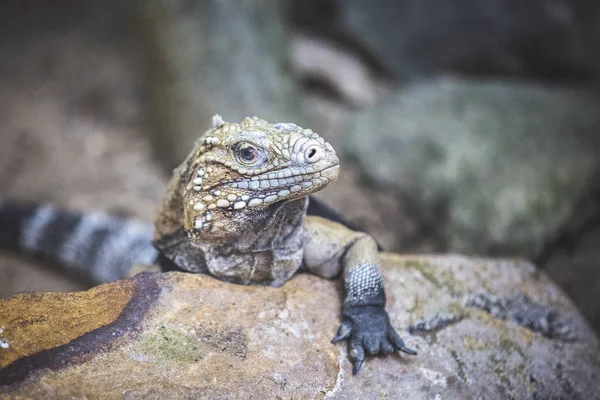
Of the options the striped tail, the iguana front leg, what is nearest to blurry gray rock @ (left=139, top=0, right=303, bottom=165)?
the striped tail

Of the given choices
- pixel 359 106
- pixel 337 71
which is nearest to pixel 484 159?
pixel 359 106

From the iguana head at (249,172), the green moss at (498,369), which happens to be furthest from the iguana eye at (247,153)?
the green moss at (498,369)

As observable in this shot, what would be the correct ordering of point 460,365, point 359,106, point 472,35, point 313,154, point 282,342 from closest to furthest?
point 313,154, point 282,342, point 460,365, point 359,106, point 472,35

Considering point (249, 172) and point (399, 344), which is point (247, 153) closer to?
point (249, 172)

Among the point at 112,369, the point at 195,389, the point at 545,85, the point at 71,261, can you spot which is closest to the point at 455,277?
the point at 195,389

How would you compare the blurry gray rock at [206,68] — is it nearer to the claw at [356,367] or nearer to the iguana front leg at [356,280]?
the iguana front leg at [356,280]

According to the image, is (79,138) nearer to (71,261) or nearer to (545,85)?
(71,261)
